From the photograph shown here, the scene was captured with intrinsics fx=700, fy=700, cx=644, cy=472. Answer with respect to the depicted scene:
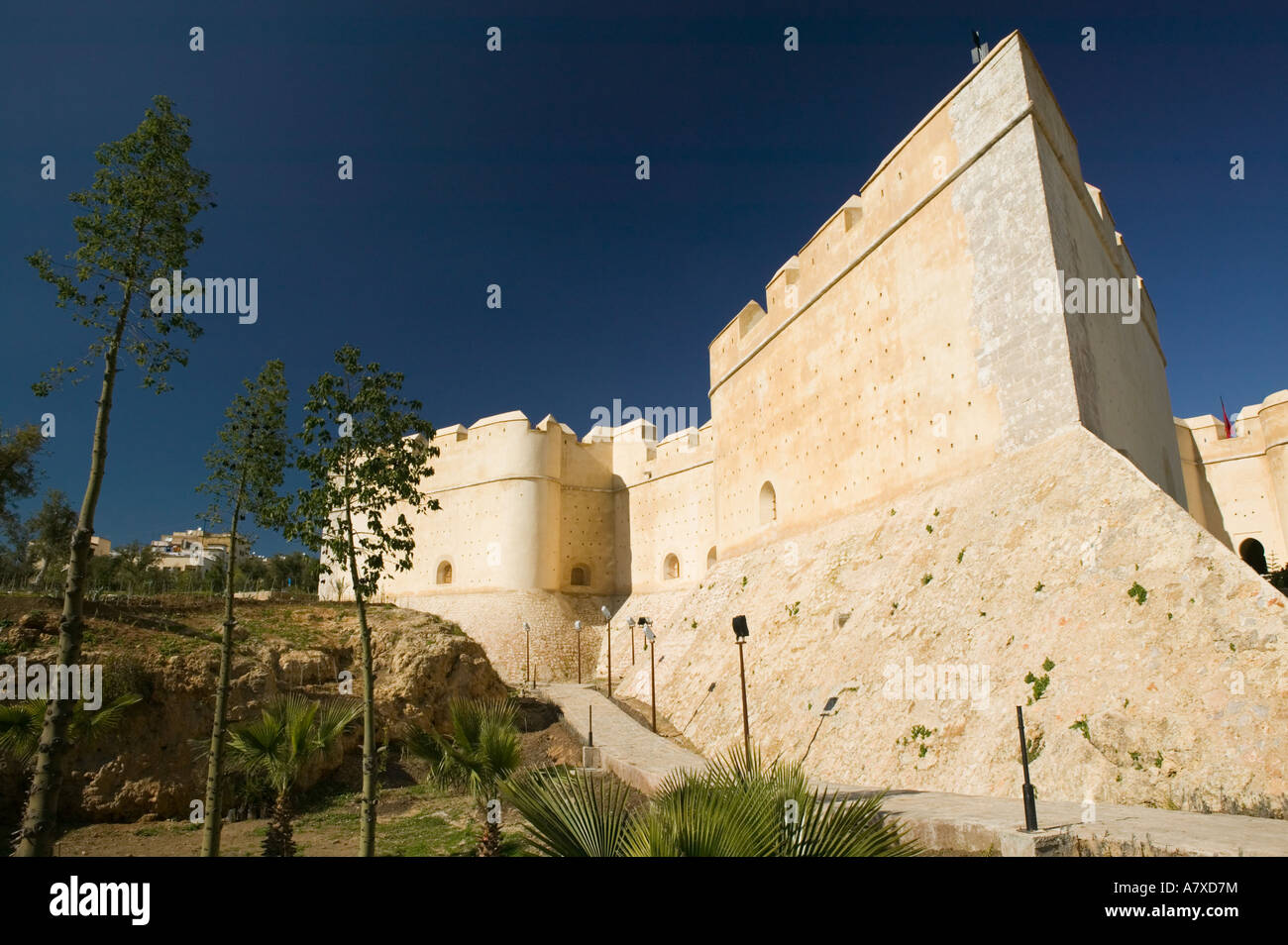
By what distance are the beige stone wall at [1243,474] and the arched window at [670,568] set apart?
17.6 meters

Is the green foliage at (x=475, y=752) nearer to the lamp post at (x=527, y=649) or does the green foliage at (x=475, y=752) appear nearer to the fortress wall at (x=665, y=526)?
the lamp post at (x=527, y=649)

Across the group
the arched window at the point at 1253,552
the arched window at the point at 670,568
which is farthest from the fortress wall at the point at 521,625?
the arched window at the point at 1253,552

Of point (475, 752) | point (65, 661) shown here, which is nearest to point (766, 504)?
point (475, 752)

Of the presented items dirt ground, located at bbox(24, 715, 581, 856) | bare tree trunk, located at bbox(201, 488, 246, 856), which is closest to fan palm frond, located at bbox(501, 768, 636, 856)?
dirt ground, located at bbox(24, 715, 581, 856)

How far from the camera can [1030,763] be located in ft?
24.2

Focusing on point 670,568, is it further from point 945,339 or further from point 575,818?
point 575,818

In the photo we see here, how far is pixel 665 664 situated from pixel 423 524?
15.6 metres

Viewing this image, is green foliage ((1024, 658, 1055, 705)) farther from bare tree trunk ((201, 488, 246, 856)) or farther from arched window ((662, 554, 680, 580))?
arched window ((662, 554, 680, 580))

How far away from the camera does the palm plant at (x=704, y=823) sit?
308 cm

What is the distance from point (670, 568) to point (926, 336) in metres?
17.5

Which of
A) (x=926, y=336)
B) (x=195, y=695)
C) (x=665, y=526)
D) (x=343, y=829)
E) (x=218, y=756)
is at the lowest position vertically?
(x=343, y=829)

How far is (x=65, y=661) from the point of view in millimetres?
5148
